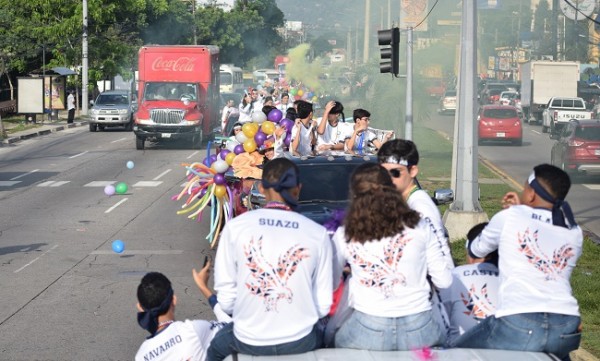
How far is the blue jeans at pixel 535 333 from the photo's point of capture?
5785 millimetres

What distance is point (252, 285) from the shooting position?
5.54m

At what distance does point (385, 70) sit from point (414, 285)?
1775cm

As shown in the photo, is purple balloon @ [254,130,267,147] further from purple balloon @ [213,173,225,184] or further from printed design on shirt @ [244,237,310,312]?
printed design on shirt @ [244,237,310,312]

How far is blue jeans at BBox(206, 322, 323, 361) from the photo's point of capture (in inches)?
218

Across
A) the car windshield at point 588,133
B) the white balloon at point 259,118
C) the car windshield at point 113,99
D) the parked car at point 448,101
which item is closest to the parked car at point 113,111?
the car windshield at point 113,99

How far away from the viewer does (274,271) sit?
18.0 ft

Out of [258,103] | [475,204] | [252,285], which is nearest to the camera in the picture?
[252,285]

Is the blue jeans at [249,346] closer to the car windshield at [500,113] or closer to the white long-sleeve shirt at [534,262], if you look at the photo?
the white long-sleeve shirt at [534,262]

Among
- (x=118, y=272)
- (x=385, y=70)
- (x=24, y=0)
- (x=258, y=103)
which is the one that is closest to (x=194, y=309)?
(x=118, y=272)

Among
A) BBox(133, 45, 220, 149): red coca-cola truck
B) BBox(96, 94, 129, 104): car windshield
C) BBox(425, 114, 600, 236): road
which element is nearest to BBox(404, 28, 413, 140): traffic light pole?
BBox(425, 114, 600, 236): road

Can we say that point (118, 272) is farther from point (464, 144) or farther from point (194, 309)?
point (464, 144)

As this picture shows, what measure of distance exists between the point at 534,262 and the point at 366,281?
956mm

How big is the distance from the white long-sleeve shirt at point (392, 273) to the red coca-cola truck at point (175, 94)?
29.2 metres

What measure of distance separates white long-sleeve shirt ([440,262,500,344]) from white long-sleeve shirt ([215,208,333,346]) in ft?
3.83
